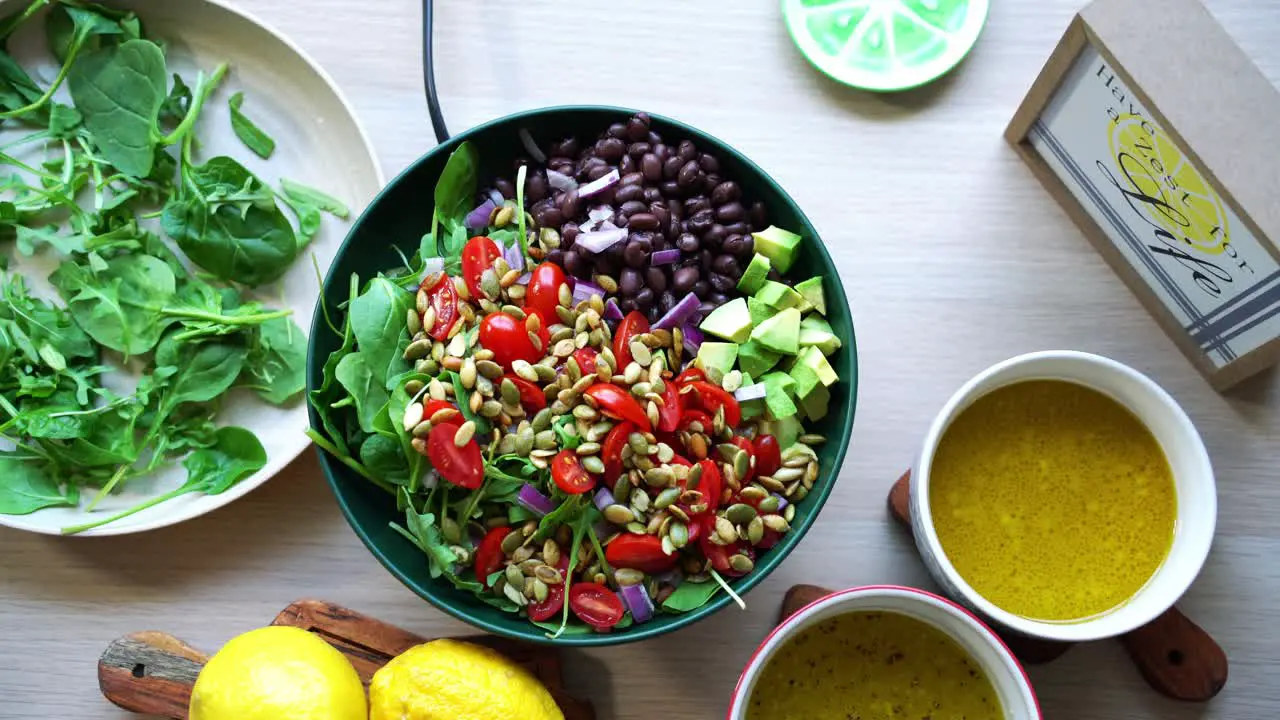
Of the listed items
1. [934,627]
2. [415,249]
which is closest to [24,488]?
[415,249]

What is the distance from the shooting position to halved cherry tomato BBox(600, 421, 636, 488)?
113 centimetres

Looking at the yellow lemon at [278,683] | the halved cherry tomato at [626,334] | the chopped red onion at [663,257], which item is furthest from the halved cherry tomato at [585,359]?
the yellow lemon at [278,683]

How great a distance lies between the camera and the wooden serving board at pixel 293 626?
51.0 inches

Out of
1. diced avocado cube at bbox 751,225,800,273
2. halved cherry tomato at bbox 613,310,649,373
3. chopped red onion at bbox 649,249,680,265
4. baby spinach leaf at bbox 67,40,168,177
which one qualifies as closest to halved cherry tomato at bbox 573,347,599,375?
halved cherry tomato at bbox 613,310,649,373

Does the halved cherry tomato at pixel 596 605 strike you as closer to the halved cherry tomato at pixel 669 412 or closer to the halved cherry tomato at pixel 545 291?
the halved cherry tomato at pixel 669 412

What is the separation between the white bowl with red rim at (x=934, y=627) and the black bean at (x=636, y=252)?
0.42 metres

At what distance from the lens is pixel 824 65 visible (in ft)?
4.56

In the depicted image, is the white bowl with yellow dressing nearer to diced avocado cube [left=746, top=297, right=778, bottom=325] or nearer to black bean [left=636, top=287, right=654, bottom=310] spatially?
diced avocado cube [left=746, top=297, right=778, bottom=325]

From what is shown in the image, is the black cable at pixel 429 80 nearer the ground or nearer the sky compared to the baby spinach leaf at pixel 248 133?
nearer the sky

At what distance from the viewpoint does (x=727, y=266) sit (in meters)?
1.21

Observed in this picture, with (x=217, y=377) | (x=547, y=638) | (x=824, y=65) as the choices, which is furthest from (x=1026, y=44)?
(x=217, y=377)

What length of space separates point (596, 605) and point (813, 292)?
0.43 meters

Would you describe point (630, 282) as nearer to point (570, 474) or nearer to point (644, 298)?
point (644, 298)

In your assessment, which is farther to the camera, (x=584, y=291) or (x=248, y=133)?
(x=248, y=133)
